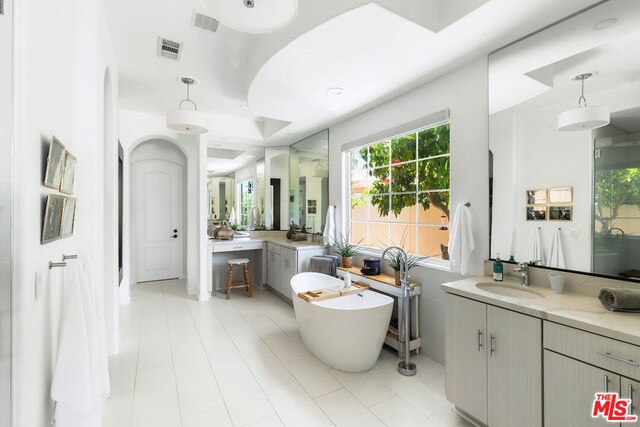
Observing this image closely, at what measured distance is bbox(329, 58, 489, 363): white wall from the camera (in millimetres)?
2414

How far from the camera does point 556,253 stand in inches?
79.2

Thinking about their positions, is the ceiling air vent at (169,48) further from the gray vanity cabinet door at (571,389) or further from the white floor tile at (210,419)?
the gray vanity cabinet door at (571,389)

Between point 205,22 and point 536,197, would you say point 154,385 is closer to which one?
point 205,22

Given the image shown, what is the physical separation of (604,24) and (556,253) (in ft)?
4.75

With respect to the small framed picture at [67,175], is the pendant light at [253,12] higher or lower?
higher

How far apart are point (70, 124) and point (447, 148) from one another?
2.86 meters

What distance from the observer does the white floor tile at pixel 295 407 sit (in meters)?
1.97

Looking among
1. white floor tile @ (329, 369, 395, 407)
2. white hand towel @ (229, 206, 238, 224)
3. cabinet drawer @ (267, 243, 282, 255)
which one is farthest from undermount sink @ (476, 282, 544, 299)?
white hand towel @ (229, 206, 238, 224)

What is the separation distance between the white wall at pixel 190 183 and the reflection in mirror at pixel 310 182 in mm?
1516

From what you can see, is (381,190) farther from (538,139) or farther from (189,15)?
(189,15)

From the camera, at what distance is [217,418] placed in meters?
2.02

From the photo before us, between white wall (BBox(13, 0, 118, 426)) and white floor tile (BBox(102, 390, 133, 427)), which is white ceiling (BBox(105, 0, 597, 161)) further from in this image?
white floor tile (BBox(102, 390, 133, 427))

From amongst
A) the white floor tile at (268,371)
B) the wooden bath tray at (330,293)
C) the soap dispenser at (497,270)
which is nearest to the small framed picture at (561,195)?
the soap dispenser at (497,270)

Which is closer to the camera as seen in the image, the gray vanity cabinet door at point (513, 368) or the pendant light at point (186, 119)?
the gray vanity cabinet door at point (513, 368)
